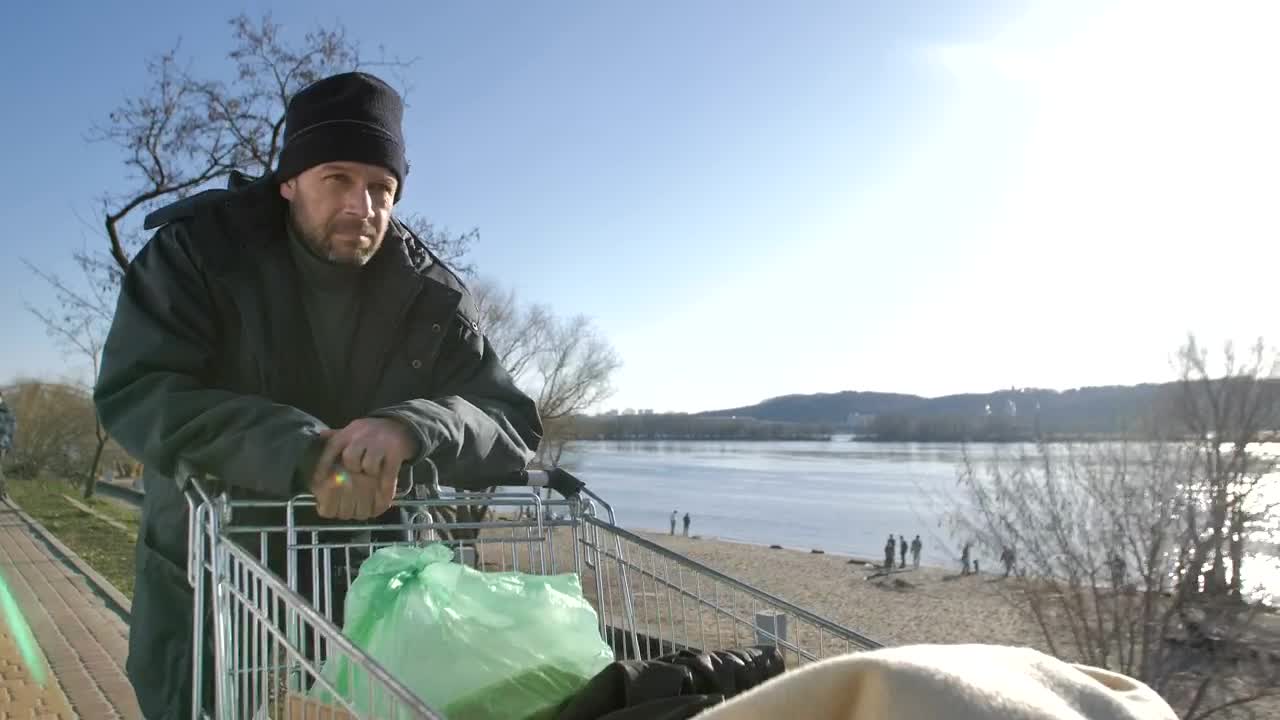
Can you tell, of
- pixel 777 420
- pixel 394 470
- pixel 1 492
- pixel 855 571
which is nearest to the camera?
pixel 394 470

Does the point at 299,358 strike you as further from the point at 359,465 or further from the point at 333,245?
the point at 359,465

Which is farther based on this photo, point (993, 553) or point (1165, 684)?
point (993, 553)

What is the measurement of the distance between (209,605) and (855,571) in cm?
3038

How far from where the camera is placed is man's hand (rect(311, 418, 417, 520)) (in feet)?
5.52

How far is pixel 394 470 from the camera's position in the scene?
1.69 metres

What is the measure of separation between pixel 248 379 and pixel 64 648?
19.5ft

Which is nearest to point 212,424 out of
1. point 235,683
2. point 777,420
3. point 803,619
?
point 235,683

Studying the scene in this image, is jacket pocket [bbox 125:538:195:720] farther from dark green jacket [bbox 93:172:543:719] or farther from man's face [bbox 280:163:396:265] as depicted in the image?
man's face [bbox 280:163:396:265]

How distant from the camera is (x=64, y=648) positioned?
6.73 metres

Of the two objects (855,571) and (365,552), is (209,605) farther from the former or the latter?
(855,571)

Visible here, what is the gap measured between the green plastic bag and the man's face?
2.21ft

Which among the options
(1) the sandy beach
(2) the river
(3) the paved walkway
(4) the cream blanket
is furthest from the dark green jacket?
(1) the sandy beach

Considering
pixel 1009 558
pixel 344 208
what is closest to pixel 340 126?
pixel 344 208

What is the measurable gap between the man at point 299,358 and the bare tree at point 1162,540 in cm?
836
